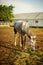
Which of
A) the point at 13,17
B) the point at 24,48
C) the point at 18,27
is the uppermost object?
the point at 18,27

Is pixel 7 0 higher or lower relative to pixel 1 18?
higher

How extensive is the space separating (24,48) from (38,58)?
1.97 feet

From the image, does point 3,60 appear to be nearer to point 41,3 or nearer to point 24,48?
point 24,48

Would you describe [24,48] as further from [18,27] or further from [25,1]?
[25,1]

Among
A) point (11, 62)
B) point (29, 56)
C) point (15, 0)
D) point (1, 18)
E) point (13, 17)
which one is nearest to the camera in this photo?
point (11, 62)

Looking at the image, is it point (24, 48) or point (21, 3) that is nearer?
point (24, 48)

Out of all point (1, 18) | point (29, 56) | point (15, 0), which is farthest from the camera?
point (1, 18)

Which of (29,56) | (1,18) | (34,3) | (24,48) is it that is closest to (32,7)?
(34,3)

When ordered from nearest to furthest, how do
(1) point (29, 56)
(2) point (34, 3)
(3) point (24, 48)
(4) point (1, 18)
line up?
(1) point (29, 56)
(3) point (24, 48)
(2) point (34, 3)
(4) point (1, 18)

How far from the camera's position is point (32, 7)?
4969 millimetres

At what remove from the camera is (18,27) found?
327 centimetres

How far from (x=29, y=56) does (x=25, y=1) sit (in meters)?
2.68

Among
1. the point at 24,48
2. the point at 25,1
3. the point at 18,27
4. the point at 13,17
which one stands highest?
the point at 25,1

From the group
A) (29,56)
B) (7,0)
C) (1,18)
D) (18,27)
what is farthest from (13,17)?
(29,56)
